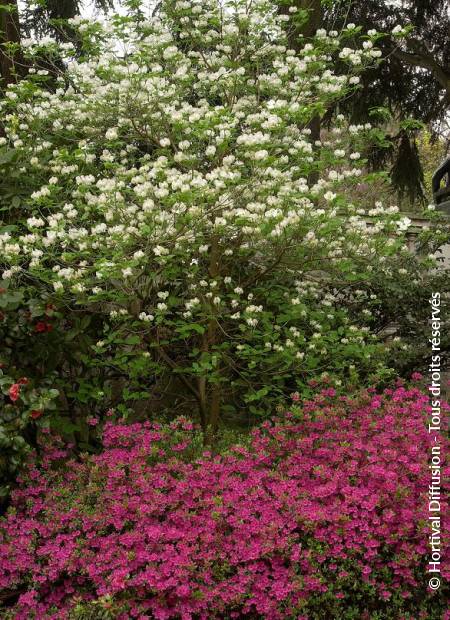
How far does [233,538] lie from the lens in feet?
9.54

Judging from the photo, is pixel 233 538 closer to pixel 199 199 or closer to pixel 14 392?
pixel 14 392

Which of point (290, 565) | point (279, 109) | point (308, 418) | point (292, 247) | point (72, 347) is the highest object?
point (279, 109)

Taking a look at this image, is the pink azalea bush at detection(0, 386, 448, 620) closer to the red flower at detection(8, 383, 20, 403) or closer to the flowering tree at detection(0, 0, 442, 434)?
the red flower at detection(8, 383, 20, 403)

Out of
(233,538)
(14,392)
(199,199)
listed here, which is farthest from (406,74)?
(233,538)

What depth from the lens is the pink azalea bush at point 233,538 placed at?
2.78 meters

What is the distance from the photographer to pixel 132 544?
297cm

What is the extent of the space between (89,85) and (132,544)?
276 centimetres

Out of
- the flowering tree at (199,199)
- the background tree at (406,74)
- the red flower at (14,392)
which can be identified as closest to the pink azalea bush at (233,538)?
the red flower at (14,392)

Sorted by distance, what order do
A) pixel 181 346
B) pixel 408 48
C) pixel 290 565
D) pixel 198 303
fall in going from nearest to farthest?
pixel 290 565 < pixel 198 303 < pixel 181 346 < pixel 408 48

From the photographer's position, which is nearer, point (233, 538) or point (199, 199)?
point (233, 538)

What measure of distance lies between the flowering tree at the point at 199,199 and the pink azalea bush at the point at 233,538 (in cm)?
91

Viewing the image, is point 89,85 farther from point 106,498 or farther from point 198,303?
point 106,498

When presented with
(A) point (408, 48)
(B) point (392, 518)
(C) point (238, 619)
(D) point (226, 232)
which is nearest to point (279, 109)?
(D) point (226, 232)

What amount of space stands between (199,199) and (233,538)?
168cm
